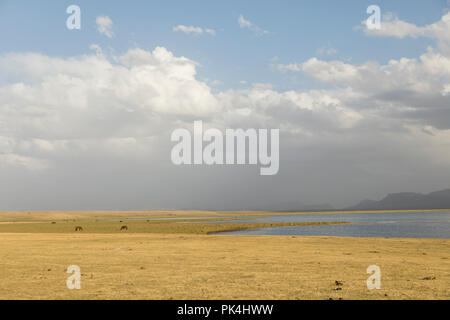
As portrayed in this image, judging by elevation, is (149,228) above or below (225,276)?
below

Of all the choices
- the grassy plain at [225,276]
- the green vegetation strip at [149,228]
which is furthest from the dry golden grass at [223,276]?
the green vegetation strip at [149,228]

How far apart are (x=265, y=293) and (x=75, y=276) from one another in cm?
1012

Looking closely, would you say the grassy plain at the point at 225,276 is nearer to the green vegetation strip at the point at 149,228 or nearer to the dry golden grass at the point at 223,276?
the dry golden grass at the point at 223,276

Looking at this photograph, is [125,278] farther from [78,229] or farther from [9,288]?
[78,229]

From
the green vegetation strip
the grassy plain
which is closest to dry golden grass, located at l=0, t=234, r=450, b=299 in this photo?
the grassy plain

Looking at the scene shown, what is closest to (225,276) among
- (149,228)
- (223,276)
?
(223,276)

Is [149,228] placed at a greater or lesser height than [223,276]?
lesser

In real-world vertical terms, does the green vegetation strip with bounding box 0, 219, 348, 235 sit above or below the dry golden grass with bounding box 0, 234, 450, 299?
below

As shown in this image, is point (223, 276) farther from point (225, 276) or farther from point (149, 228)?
point (149, 228)

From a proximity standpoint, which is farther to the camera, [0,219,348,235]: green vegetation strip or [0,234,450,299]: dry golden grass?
[0,219,348,235]: green vegetation strip

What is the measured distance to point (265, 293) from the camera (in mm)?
15633

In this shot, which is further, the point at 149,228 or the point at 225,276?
the point at 149,228

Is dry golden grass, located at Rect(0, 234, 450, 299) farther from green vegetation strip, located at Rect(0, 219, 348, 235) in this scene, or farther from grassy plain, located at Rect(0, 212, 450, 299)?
green vegetation strip, located at Rect(0, 219, 348, 235)

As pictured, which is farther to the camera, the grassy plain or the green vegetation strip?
the green vegetation strip
